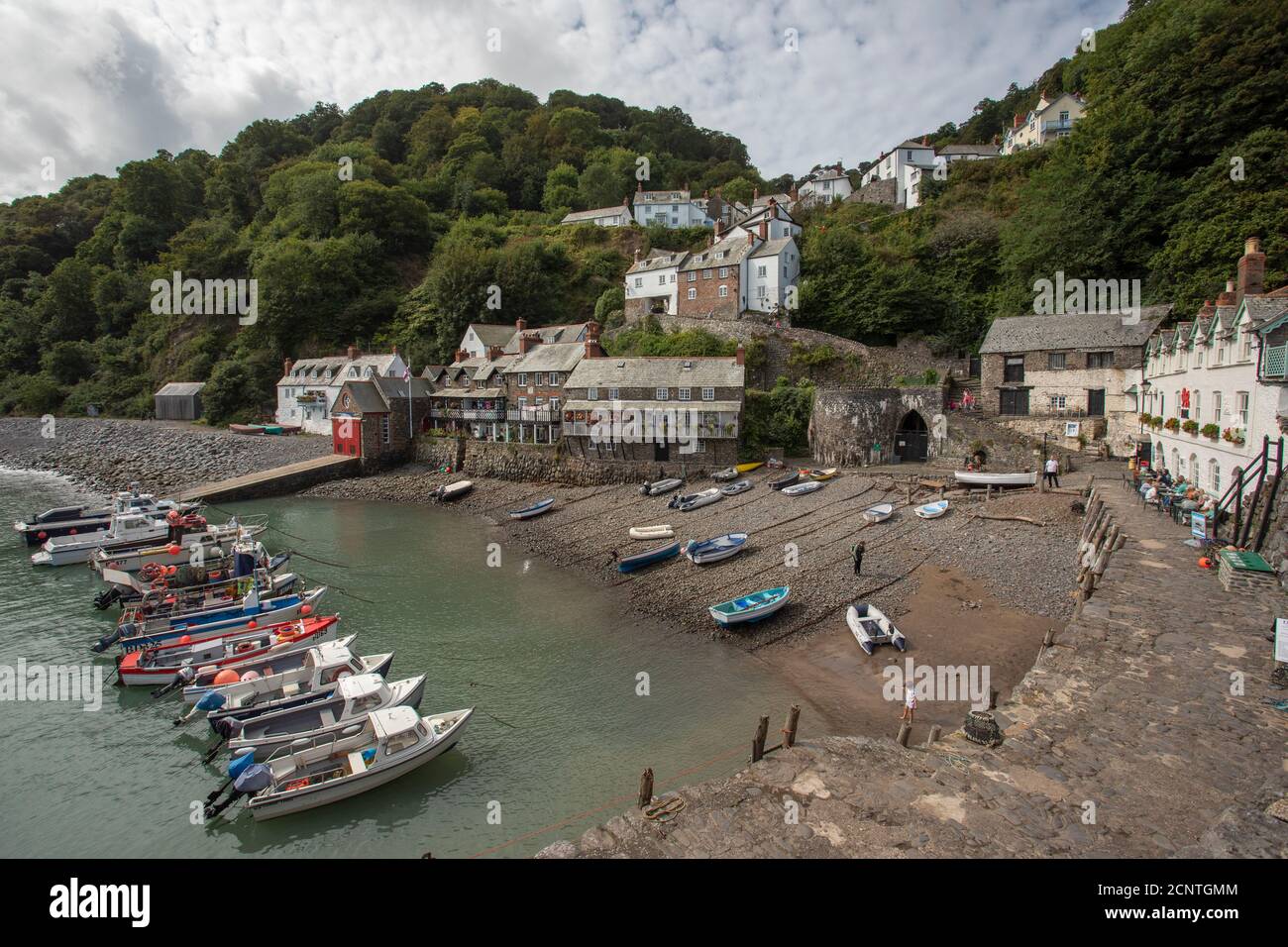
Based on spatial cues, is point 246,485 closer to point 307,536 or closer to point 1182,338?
point 307,536

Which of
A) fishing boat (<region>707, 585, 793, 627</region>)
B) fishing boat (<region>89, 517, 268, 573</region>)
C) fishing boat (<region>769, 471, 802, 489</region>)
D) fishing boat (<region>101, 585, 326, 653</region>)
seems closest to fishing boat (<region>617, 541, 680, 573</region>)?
fishing boat (<region>707, 585, 793, 627</region>)

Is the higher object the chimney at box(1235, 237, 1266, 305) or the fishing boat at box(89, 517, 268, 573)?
the chimney at box(1235, 237, 1266, 305)

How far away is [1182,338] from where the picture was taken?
23359mm

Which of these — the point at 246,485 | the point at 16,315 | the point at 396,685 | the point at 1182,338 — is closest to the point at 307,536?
the point at 246,485

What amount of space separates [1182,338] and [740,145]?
98.3 m

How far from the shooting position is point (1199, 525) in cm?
1770

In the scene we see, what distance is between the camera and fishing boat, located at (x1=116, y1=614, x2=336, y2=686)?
662 inches

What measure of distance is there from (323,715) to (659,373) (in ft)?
89.6

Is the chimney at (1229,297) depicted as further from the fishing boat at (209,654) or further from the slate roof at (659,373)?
the fishing boat at (209,654)

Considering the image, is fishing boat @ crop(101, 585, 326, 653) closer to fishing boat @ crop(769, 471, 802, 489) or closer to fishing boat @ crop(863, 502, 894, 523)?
fishing boat @ crop(769, 471, 802, 489)

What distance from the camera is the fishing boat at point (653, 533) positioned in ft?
89.8

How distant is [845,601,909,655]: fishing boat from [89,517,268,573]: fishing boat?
72.9 feet

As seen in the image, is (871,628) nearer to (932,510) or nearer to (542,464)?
(932,510)
